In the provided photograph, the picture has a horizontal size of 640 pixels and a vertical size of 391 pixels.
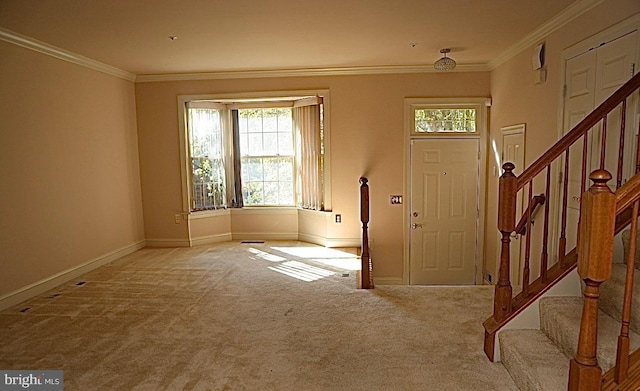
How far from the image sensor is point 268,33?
12.4 feet

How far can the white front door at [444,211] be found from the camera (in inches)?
211

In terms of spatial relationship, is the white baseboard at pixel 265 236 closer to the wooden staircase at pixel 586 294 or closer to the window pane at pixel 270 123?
the window pane at pixel 270 123

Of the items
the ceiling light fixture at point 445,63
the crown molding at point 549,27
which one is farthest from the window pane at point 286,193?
the crown molding at point 549,27

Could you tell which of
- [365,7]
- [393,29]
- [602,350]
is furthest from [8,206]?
[602,350]

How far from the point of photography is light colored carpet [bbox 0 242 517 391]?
2404 millimetres

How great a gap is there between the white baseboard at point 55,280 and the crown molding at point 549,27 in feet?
17.6

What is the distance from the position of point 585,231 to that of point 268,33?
319 centimetres

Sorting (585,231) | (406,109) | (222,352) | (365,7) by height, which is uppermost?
(365,7)

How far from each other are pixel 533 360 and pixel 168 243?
504cm

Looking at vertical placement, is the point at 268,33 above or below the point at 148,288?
above

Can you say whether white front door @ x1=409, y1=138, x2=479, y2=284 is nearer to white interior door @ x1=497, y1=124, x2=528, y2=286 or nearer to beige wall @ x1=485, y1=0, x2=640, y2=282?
beige wall @ x1=485, y1=0, x2=640, y2=282

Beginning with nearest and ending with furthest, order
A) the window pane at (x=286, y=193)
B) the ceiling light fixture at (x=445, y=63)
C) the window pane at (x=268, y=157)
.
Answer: the ceiling light fixture at (x=445, y=63) < the window pane at (x=268, y=157) < the window pane at (x=286, y=193)

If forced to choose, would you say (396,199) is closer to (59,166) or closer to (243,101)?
(243,101)

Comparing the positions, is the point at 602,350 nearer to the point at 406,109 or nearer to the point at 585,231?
the point at 585,231
